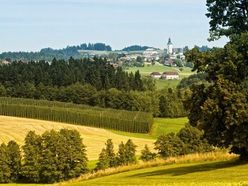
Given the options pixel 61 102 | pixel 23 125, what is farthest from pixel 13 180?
pixel 61 102

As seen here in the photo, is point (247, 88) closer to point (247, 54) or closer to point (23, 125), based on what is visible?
point (247, 54)

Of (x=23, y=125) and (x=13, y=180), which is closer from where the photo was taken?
(x=13, y=180)

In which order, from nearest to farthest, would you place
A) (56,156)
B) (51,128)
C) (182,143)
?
(56,156)
(182,143)
(51,128)

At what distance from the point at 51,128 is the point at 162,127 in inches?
1302

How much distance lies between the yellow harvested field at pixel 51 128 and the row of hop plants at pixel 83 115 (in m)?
5.73

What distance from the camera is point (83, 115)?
156 m

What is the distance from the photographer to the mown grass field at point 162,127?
14438 cm

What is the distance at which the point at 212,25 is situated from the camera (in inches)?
1387

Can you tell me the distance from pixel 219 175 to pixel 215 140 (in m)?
4.52

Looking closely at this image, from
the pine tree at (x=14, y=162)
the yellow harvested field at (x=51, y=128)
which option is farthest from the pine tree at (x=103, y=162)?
the yellow harvested field at (x=51, y=128)

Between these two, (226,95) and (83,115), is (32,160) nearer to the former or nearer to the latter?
(226,95)

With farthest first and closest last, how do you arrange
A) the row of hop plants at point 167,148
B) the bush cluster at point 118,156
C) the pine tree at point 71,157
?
the row of hop plants at point 167,148, the bush cluster at point 118,156, the pine tree at point 71,157

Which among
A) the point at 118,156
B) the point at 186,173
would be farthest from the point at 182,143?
the point at 186,173

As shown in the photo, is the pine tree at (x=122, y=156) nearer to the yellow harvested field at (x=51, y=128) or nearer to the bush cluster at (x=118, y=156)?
the bush cluster at (x=118, y=156)
